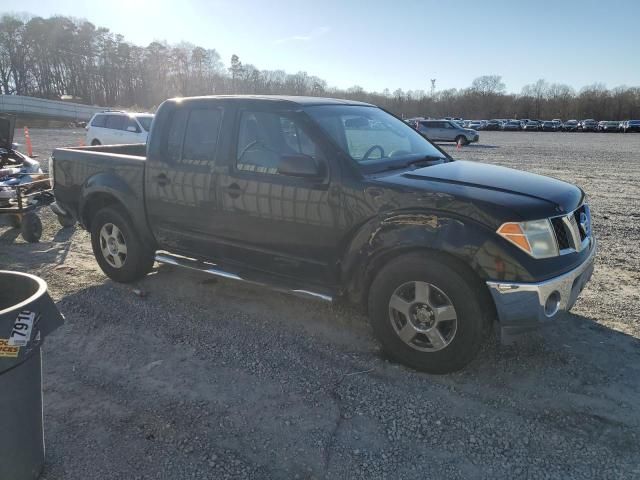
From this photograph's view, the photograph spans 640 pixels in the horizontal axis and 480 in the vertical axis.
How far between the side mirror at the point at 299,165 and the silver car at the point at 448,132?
29.1m

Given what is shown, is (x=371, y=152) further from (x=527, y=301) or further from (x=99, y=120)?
(x=99, y=120)

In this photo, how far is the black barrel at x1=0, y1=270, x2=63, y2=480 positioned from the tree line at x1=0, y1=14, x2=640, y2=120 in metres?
79.9

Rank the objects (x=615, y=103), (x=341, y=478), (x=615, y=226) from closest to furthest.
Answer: (x=341, y=478) < (x=615, y=226) < (x=615, y=103)

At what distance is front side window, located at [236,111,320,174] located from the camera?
13.3 feet

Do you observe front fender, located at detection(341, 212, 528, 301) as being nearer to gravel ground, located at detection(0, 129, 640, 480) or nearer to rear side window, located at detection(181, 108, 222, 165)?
gravel ground, located at detection(0, 129, 640, 480)

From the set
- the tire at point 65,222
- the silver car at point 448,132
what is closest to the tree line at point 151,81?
the silver car at point 448,132

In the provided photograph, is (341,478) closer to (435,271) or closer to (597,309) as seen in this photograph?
(435,271)

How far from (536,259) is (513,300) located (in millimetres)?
312

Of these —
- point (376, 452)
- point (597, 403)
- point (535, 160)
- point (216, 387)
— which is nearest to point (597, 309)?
point (597, 403)

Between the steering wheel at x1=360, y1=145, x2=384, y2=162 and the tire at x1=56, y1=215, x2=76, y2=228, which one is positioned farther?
the tire at x1=56, y1=215, x2=76, y2=228

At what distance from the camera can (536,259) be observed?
3.19 meters

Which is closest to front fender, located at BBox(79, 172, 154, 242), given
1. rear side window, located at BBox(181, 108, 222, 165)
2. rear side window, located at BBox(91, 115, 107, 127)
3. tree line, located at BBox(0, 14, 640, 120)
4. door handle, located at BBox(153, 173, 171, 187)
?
door handle, located at BBox(153, 173, 171, 187)

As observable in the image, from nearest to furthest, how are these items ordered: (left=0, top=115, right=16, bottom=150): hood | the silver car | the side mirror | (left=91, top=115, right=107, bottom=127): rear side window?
1. the side mirror
2. (left=0, top=115, right=16, bottom=150): hood
3. (left=91, top=115, right=107, bottom=127): rear side window
4. the silver car

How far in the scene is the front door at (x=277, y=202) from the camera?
3871 mm
